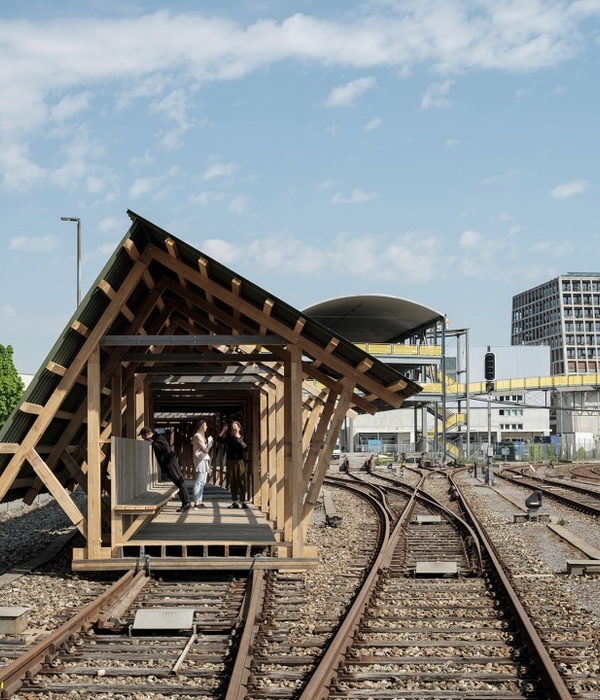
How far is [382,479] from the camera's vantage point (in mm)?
39719

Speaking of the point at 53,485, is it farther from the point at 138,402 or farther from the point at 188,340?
the point at 138,402

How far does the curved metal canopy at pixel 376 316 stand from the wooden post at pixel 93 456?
47.3m

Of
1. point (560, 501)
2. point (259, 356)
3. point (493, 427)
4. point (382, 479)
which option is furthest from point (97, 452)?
point (493, 427)

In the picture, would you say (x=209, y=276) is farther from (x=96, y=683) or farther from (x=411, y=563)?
(x=96, y=683)

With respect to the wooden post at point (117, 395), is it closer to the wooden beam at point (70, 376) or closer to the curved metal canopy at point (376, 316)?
the wooden beam at point (70, 376)

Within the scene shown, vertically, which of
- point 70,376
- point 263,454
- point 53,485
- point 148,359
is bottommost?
point 53,485

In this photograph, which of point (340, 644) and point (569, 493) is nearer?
point (340, 644)

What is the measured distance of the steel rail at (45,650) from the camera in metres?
6.80

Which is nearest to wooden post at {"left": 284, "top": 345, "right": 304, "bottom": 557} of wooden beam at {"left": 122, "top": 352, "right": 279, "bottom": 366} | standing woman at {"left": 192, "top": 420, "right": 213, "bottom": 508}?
wooden beam at {"left": 122, "top": 352, "right": 279, "bottom": 366}

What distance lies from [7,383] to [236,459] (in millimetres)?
47544

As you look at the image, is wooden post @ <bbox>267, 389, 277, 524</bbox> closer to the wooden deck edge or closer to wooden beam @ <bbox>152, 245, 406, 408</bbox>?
wooden beam @ <bbox>152, 245, 406, 408</bbox>

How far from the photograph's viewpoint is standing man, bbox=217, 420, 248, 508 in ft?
60.2

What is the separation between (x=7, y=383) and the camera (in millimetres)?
63406

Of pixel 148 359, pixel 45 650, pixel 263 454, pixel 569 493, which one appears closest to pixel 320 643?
pixel 45 650
